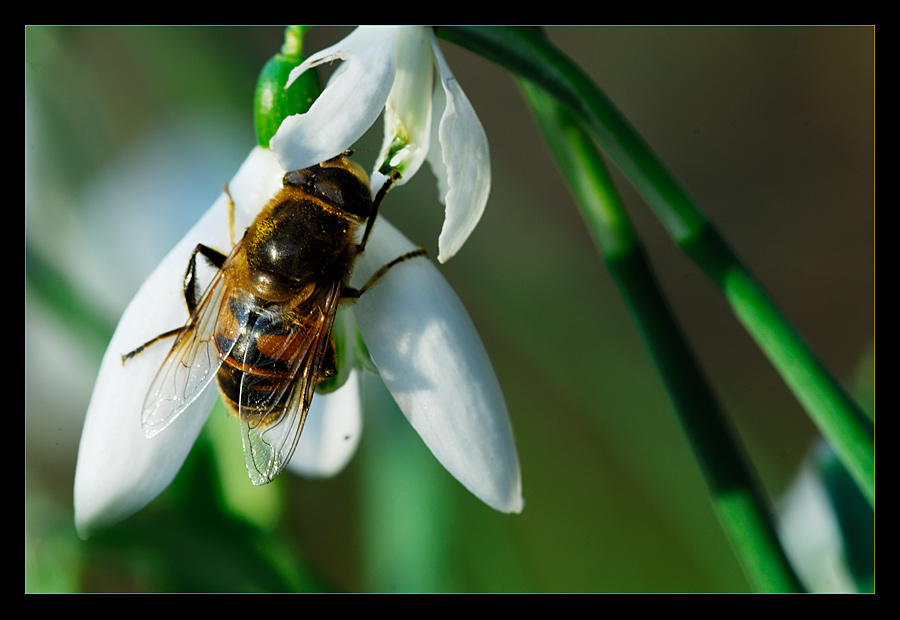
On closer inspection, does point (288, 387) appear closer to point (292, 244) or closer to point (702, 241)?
point (292, 244)

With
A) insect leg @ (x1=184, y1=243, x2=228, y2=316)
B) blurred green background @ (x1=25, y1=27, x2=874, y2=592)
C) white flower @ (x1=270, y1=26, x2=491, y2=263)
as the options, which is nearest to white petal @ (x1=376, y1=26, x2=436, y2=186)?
white flower @ (x1=270, y1=26, x2=491, y2=263)

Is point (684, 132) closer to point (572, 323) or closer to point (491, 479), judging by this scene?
point (572, 323)

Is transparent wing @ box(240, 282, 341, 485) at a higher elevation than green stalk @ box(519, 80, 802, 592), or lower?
higher

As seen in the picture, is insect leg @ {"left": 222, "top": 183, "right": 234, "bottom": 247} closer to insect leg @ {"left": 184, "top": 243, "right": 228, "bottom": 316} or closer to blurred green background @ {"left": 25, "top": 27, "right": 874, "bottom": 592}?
insect leg @ {"left": 184, "top": 243, "right": 228, "bottom": 316}

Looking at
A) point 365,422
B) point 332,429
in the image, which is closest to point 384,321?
point 332,429

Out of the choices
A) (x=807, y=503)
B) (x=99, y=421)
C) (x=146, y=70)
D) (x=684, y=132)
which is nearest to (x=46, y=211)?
(x=146, y=70)
